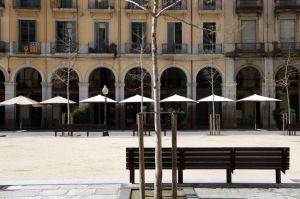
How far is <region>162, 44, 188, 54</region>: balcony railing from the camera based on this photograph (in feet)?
127

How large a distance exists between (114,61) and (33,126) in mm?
9598

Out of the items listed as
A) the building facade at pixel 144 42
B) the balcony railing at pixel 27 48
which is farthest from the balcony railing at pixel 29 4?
the balcony railing at pixel 27 48

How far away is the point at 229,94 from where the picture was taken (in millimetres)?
38562

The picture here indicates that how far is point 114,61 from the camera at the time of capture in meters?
38.7

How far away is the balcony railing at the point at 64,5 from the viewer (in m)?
38.2

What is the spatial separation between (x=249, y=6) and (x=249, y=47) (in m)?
3.46

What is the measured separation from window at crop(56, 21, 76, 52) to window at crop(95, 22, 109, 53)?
191 centimetres

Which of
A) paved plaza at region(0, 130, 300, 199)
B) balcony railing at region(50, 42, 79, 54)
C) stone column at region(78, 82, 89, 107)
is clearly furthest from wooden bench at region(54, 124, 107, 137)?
paved plaza at region(0, 130, 300, 199)

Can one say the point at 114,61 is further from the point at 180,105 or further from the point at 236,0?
the point at 236,0

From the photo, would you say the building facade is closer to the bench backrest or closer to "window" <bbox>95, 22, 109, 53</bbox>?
"window" <bbox>95, 22, 109, 53</bbox>

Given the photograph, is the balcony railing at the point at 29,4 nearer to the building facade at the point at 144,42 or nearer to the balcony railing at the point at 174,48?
the building facade at the point at 144,42

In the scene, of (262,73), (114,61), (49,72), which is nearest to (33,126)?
(49,72)

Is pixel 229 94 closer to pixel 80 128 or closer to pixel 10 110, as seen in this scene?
pixel 80 128

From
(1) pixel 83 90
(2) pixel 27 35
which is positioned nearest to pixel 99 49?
(1) pixel 83 90
